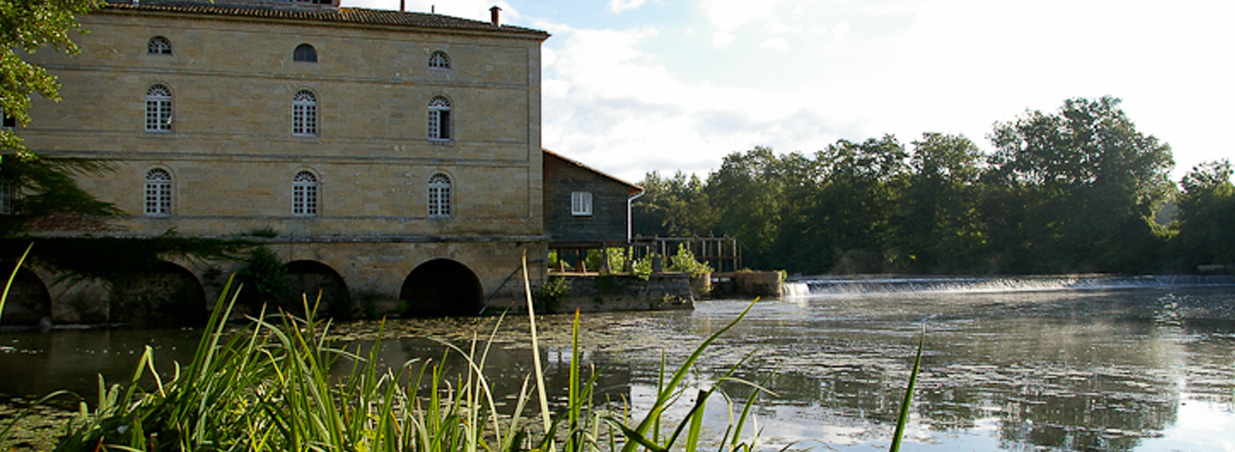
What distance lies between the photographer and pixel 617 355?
13.2 m

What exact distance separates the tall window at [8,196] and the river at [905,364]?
132 inches

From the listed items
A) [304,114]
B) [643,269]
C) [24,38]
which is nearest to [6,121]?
[24,38]

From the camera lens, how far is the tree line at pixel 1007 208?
4625 centimetres

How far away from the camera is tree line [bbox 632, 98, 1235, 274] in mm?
46250

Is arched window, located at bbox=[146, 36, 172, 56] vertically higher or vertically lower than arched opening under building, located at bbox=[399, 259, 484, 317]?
higher

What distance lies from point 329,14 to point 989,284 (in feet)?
86.0

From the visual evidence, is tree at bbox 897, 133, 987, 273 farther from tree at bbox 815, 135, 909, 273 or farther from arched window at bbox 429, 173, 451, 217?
arched window at bbox 429, 173, 451, 217

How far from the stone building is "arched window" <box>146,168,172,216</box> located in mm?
33

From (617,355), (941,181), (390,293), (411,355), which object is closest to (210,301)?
(390,293)

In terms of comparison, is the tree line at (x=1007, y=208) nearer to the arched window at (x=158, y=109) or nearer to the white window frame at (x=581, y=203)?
the white window frame at (x=581, y=203)

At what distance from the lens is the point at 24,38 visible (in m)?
15.7

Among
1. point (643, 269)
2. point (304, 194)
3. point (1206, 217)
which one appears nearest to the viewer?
point (304, 194)

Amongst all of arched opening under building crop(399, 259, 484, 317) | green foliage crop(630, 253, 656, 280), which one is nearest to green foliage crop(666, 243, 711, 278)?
green foliage crop(630, 253, 656, 280)

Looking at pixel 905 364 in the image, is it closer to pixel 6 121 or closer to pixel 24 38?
pixel 24 38
